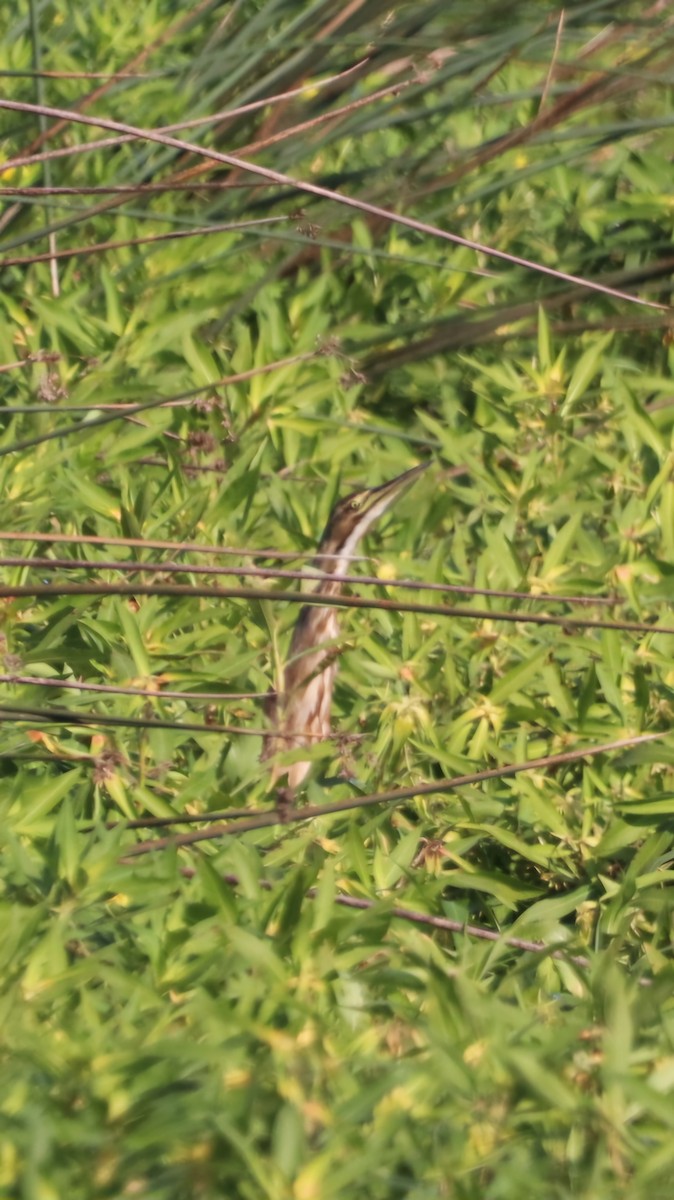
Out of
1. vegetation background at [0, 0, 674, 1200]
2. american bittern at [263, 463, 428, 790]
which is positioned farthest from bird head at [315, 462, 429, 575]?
vegetation background at [0, 0, 674, 1200]

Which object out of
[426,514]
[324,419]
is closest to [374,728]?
[426,514]

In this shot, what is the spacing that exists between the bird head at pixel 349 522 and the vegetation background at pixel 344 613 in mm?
101

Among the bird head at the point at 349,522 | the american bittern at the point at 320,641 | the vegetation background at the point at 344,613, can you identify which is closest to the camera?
the vegetation background at the point at 344,613

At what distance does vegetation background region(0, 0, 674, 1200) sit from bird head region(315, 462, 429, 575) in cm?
10

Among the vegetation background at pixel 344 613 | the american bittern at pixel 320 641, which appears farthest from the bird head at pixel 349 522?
the vegetation background at pixel 344 613

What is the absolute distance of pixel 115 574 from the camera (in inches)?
141

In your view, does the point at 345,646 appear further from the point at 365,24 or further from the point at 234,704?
the point at 365,24

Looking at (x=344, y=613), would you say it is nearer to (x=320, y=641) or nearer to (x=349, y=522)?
(x=320, y=641)

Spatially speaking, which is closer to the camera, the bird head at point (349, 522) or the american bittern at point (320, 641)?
the american bittern at point (320, 641)

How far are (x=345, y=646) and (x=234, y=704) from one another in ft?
0.83

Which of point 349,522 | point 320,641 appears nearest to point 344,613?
point 320,641

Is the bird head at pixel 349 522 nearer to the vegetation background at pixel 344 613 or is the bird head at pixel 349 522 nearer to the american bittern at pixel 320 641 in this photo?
the american bittern at pixel 320 641

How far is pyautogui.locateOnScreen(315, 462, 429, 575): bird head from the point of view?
13.1 ft

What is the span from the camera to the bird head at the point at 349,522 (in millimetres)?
4008
